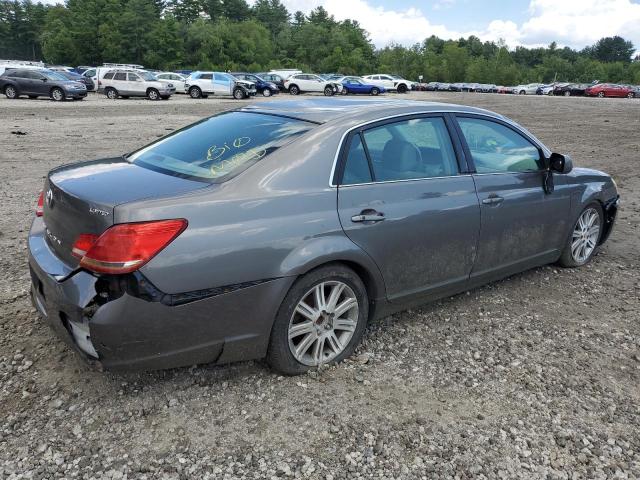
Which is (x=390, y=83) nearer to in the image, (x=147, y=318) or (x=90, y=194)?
(x=90, y=194)

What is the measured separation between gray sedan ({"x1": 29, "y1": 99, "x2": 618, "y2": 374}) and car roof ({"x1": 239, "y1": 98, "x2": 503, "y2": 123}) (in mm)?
19

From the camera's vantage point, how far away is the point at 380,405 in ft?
9.90

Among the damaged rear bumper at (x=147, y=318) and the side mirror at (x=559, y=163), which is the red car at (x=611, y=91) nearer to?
the side mirror at (x=559, y=163)

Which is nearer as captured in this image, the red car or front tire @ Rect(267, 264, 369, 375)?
front tire @ Rect(267, 264, 369, 375)

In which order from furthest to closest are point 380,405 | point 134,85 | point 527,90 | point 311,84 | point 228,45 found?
1. point 228,45
2. point 527,90
3. point 311,84
4. point 134,85
5. point 380,405

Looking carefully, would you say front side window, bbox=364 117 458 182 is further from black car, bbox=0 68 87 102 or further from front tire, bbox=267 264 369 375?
black car, bbox=0 68 87 102

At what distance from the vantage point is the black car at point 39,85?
2667 centimetres

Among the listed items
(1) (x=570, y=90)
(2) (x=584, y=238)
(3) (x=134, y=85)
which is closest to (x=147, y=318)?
(2) (x=584, y=238)

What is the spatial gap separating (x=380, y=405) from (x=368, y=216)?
1089 mm

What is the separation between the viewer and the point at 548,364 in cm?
350

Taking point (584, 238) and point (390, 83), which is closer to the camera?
point (584, 238)

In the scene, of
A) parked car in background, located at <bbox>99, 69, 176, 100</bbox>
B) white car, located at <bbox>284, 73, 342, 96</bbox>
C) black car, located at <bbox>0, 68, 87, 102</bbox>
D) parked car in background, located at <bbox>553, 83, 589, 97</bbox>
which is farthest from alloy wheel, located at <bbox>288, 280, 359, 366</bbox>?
parked car in background, located at <bbox>553, 83, 589, 97</bbox>

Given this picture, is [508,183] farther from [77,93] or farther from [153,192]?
[77,93]

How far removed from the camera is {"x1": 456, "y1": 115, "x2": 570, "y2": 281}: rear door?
4008 mm
